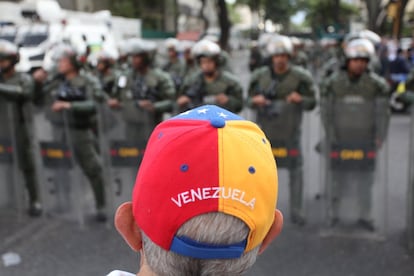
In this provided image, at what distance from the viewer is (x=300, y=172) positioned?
528 centimetres

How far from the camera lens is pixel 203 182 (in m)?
1.00

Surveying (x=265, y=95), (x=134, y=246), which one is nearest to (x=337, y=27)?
(x=265, y=95)

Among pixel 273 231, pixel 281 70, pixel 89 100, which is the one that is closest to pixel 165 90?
pixel 89 100

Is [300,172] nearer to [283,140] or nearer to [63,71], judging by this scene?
[283,140]

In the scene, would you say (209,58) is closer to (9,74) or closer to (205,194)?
(9,74)

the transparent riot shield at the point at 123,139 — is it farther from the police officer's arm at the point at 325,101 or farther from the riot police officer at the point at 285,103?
the police officer's arm at the point at 325,101

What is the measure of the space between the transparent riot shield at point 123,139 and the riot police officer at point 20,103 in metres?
0.88

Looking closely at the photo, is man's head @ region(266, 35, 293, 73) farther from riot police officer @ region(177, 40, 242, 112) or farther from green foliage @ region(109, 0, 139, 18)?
green foliage @ region(109, 0, 139, 18)

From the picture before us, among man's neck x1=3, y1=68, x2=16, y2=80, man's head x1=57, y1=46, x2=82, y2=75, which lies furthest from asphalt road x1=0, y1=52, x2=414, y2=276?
man's neck x1=3, y1=68, x2=16, y2=80

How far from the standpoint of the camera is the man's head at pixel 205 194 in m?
1.00

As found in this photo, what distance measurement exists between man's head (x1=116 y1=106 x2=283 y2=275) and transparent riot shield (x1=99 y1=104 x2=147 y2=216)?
4309 millimetres

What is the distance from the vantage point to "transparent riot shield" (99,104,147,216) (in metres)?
5.33

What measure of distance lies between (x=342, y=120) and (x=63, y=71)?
9.34 feet

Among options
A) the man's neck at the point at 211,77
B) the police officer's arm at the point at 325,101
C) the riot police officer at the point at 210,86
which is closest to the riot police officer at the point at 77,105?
the riot police officer at the point at 210,86
